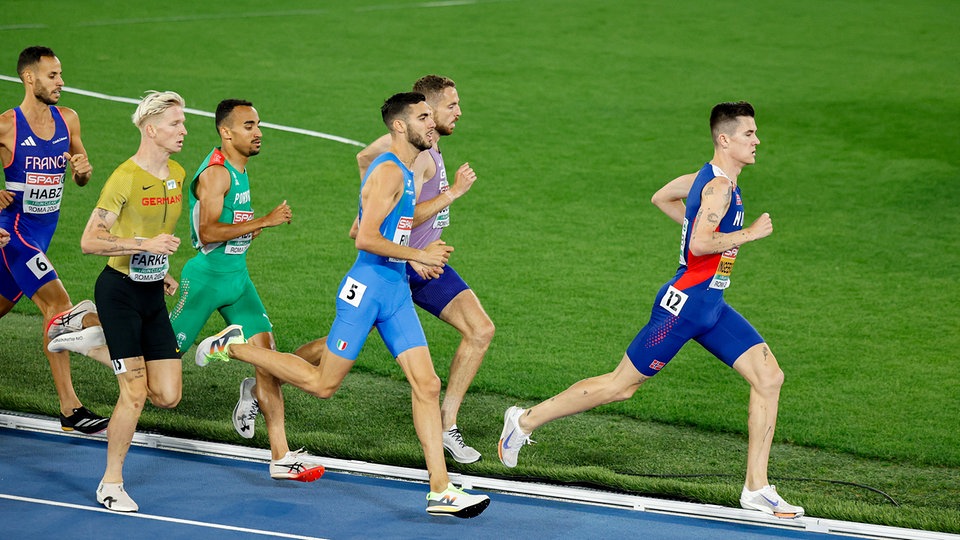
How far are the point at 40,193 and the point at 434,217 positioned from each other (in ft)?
9.18

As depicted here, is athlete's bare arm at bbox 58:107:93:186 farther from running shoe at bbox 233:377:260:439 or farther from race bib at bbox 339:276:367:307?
race bib at bbox 339:276:367:307

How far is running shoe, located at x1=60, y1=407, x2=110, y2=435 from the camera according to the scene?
846 cm

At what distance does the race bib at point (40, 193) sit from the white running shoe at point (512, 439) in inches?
141

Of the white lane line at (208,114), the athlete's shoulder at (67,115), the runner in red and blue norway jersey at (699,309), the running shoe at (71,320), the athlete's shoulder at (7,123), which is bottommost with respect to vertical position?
the running shoe at (71,320)

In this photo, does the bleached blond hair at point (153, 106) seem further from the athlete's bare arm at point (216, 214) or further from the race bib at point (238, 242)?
the race bib at point (238, 242)

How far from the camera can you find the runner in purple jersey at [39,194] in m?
8.52

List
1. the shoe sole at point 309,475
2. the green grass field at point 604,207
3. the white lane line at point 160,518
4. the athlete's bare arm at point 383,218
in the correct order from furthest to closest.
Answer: the green grass field at point 604,207 → the shoe sole at point 309,475 → the athlete's bare arm at point 383,218 → the white lane line at point 160,518

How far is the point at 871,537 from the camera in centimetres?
722

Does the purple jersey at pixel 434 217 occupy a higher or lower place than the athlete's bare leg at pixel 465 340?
higher

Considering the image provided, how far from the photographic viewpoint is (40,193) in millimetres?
8742

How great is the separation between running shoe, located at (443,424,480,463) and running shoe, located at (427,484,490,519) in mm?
1112

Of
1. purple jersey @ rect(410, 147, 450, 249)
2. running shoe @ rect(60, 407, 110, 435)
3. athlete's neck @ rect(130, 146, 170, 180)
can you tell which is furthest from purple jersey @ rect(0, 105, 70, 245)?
purple jersey @ rect(410, 147, 450, 249)

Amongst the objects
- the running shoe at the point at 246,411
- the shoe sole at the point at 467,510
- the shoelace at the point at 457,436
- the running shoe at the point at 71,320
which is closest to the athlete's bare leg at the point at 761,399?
the shoe sole at the point at 467,510

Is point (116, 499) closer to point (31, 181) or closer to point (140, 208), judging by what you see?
point (140, 208)
